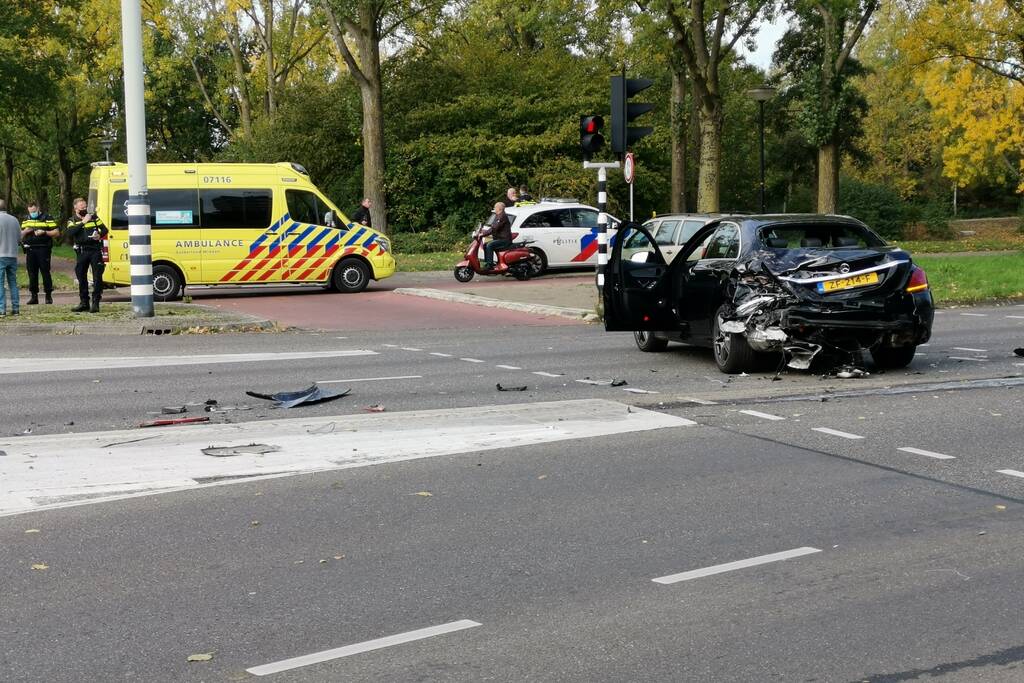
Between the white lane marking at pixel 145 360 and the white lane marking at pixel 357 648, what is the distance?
369 inches

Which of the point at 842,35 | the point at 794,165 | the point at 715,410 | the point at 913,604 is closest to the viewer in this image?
the point at 913,604

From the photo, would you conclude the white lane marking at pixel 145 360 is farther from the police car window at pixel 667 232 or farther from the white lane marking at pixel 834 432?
the white lane marking at pixel 834 432

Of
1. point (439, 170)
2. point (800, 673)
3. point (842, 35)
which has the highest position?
point (842, 35)

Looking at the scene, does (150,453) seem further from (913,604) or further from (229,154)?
(229,154)

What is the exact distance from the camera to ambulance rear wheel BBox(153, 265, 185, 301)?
901 inches

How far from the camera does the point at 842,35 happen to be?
3906 centimetres

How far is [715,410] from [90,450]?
4.77 meters

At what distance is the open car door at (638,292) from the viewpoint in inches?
524

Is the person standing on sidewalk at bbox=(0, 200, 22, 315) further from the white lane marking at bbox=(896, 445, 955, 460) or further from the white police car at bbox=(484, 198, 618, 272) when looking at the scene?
the white lane marking at bbox=(896, 445, 955, 460)

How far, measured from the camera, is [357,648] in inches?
183

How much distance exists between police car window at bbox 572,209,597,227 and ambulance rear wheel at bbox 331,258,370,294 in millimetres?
5774

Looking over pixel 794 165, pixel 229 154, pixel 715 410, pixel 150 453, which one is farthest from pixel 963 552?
pixel 794 165

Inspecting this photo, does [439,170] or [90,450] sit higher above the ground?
[439,170]

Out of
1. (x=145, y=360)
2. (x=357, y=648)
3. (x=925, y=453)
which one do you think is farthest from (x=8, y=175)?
(x=357, y=648)
